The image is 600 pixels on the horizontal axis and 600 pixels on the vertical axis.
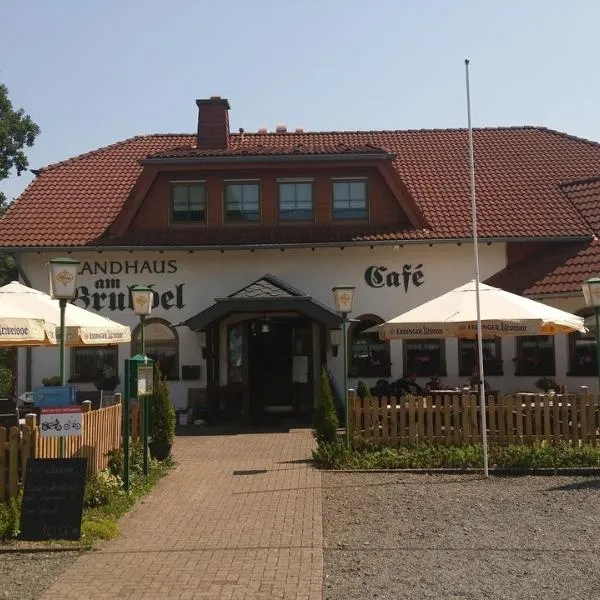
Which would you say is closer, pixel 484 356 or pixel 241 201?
pixel 484 356

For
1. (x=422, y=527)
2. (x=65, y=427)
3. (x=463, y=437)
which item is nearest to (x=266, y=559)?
(x=422, y=527)

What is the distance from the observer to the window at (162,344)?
19625 millimetres

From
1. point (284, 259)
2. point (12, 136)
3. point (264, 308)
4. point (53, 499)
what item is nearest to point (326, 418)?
point (264, 308)

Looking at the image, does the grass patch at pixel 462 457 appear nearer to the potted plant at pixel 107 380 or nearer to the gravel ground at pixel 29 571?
the gravel ground at pixel 29 571

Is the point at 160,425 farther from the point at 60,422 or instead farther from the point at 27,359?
the point at 27,359

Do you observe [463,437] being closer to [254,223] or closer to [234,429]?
[234,429]

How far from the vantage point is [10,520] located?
8148mm

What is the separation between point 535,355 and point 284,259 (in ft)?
20.4

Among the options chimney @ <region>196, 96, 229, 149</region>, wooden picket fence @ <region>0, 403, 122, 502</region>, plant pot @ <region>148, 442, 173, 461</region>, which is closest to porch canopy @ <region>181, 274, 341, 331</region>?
plant pot @ <region>148, 442, 173, 461</region>

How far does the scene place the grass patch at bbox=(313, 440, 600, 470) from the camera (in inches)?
458

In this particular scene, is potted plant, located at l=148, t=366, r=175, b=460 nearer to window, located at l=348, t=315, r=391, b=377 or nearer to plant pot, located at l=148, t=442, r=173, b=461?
plant pot, located at l=148, t=442, r=173, b=461

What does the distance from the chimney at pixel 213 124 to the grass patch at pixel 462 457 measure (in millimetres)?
12197

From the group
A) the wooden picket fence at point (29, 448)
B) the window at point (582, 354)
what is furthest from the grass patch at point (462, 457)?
the window at point (582, 354)

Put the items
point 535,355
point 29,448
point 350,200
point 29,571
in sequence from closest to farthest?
point 29,571 < point 29,448 < point 535,355 < point 350,200
